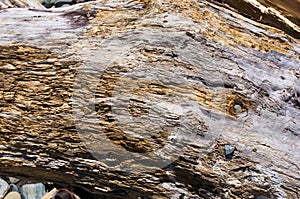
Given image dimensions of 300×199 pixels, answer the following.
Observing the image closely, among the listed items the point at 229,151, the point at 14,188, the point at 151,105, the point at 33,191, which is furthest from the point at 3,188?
the point at 229,151

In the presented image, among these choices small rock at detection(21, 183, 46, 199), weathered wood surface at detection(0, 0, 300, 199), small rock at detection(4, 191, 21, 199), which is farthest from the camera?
small rock at detection(4, 191, 21, 199)

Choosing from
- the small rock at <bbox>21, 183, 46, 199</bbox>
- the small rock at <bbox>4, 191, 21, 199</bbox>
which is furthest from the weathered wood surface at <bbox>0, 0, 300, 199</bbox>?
the small rock at <bbox>4, 191, 21, 199</bbox>

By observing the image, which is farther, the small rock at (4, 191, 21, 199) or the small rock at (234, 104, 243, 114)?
the small rock at (4, 191, 21, 199)

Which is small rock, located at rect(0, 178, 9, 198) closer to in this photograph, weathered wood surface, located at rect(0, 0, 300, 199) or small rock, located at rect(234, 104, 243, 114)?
weathered wood surface, located at rect(0, 0, 300, 199)

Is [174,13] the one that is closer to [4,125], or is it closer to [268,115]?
[268,115]

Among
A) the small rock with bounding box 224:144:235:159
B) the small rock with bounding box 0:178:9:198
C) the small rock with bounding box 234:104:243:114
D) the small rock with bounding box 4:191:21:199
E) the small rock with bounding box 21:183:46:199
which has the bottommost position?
the small rock with bounding box 4:191:21:199

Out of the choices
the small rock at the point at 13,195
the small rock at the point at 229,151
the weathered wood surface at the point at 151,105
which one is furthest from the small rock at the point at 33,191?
the small rock at the point at 229,151

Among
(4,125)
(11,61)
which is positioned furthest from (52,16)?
(4,125)
